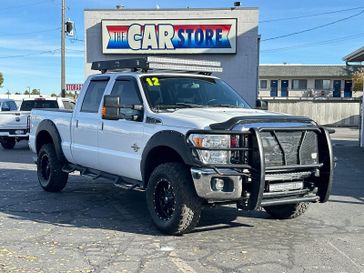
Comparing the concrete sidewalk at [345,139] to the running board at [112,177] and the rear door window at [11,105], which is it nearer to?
the rear door window at [11,105]

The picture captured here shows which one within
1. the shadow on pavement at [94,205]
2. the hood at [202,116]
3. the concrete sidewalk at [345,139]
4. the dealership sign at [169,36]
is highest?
the dealership sign at [169,36]

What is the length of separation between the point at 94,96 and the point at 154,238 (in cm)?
293

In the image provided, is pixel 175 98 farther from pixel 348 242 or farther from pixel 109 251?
pixel 348 242

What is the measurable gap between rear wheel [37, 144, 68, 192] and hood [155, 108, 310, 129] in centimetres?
322

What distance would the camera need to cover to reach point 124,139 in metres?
6.84

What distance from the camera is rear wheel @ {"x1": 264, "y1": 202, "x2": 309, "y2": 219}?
6.88m

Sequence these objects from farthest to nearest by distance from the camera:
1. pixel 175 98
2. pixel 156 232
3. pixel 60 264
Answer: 1. pixel 175 98
2. pixel 156 232
3. pixel 60 264

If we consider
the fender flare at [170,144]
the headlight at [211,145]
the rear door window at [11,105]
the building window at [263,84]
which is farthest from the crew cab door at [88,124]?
the building window at [263,84]

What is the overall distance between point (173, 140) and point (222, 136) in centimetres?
64

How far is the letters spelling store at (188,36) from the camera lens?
874 inches

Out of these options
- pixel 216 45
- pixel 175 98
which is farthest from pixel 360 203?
pixel 216 45

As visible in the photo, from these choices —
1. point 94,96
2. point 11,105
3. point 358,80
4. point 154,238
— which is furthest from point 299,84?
point 154,238

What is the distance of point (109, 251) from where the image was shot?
5.34m

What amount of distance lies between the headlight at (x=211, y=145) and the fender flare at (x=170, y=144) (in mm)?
121
